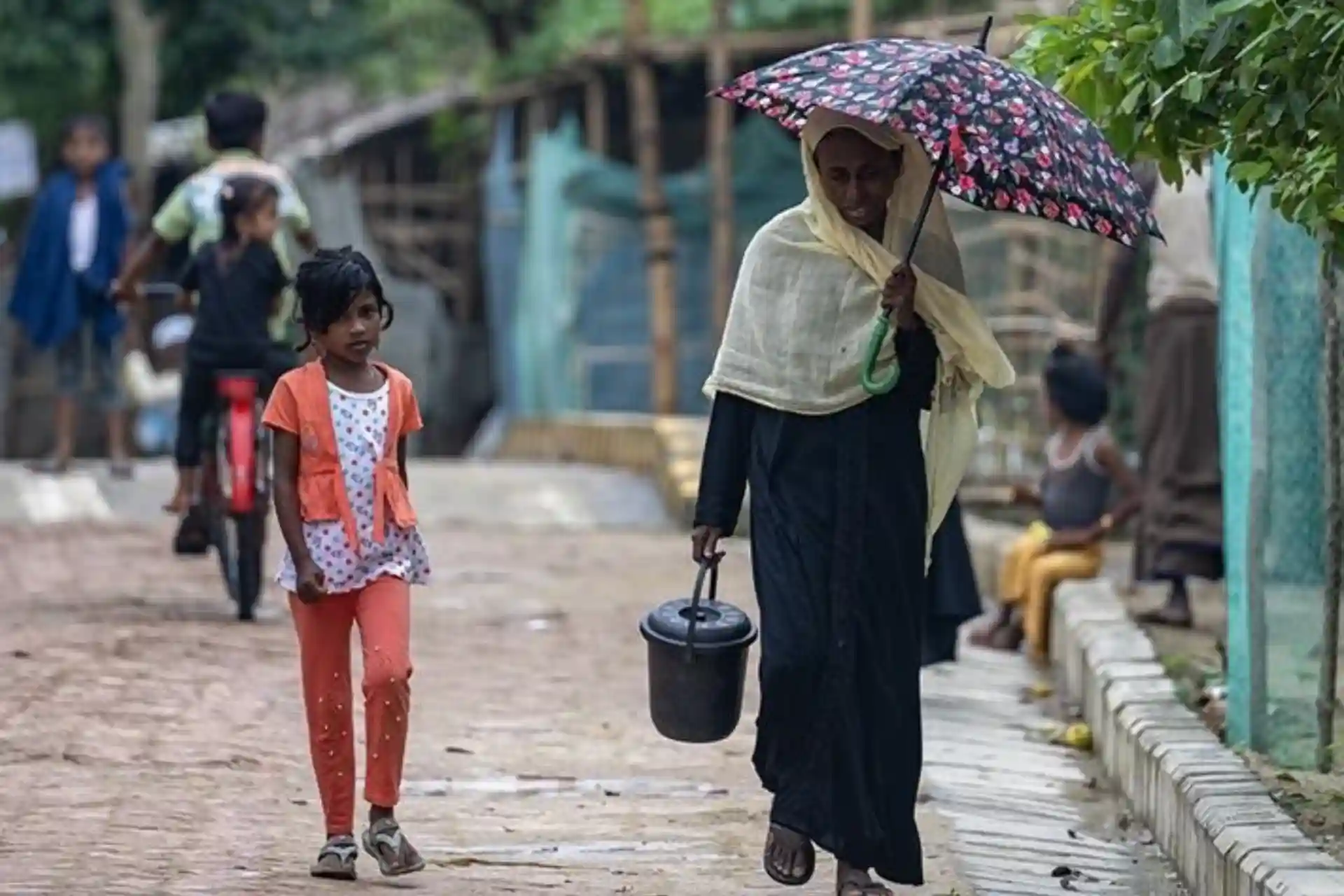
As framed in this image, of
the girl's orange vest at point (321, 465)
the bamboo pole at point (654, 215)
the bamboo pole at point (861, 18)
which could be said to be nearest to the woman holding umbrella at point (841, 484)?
the girl's orange vest at point (321, 465)

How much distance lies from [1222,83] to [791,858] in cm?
185

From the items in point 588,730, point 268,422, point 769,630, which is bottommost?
point 588,730

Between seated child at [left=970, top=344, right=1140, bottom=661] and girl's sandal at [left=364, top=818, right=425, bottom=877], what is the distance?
4722 mm

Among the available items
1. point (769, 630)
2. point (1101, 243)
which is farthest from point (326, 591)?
point (1101, 243)

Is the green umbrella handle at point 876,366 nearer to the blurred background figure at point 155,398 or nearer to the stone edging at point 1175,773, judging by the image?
the stone edging at point 1175,773

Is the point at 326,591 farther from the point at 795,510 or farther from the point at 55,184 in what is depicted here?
the point at 55,184

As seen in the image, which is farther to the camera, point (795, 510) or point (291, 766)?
point (291, 766)

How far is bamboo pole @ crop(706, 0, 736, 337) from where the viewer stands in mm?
18672

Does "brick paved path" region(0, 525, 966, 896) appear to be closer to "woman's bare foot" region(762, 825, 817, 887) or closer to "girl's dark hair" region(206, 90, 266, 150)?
"woman's bare foot" region(762, 825, 817, 887)

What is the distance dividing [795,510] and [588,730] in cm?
262

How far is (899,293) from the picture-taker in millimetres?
5930

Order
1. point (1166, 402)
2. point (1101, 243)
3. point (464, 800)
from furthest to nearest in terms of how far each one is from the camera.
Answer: point (1101, 243) → point (1166, 402) → point (464, 800)

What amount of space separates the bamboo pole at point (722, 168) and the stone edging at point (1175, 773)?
→ 9.09 m

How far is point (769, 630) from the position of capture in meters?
6.02
